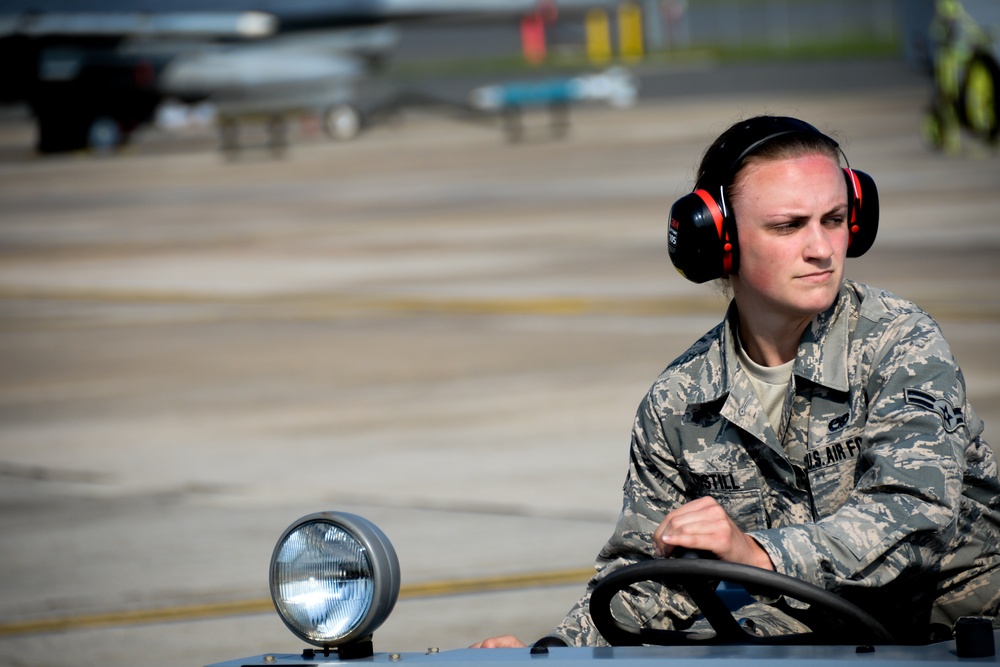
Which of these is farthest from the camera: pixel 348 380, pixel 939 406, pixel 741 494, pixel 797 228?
pixel 348 380

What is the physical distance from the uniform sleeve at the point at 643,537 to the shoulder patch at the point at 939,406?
1.80ft

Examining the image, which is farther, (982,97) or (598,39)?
(598,39)

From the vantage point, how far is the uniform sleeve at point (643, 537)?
2783 millimetres

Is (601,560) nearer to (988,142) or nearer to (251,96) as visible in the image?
(988,142)

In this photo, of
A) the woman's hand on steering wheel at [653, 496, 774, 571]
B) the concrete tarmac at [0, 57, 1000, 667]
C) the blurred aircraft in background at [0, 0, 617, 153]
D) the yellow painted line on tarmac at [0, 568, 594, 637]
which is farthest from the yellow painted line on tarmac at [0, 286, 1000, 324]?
the blurred aircraft in background at [0, 0, 617, 153]

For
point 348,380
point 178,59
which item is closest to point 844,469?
point 348,380

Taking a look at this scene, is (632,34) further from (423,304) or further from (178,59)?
(423,304)

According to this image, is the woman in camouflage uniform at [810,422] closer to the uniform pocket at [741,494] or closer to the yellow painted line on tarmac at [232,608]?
the uniform pocket at [741,494]

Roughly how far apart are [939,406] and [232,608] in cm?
314

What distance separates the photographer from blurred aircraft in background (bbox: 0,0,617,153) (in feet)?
110

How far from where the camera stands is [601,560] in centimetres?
293

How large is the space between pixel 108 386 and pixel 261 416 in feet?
Answer: 5.49

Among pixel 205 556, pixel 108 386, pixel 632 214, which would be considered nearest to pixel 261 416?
pixel 108 386

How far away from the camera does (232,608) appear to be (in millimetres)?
5020
